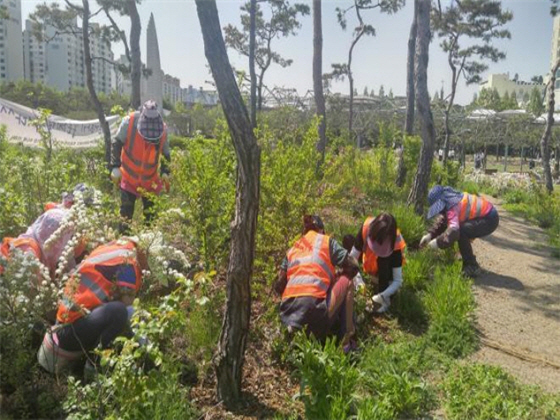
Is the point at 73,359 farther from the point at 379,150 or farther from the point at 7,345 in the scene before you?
the point at 379,150

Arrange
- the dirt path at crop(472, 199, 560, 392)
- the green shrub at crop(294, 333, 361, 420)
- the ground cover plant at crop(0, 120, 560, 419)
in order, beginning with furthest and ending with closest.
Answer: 1. the dirt path at crop(472, 199, 560, 392)
2. the green shrub at crop(294, 333, 361, 420)
3. the ground cover plant at crop(0, 120, 560, 419)

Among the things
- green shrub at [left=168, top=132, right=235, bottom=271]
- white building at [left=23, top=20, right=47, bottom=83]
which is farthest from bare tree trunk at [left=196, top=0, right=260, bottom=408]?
white building at [left=23, top=20, right=47, bottom=83]

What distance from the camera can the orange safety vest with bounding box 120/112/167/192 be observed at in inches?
200

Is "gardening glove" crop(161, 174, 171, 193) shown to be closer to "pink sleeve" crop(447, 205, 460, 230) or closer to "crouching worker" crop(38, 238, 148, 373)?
"crouching worker" crop(38, 238, 148, 373)

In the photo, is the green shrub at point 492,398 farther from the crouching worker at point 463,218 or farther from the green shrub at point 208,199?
the crouching worker at point 463,218

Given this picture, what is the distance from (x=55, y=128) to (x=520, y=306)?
13830 millimetres

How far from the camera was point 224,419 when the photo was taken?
8.73 ft

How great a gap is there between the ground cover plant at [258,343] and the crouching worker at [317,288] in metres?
0.19

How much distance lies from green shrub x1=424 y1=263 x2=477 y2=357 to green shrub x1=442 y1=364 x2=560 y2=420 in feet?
1.37

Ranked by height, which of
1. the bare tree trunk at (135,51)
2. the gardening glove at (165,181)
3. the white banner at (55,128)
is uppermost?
the bare tree trunk at (135,51)

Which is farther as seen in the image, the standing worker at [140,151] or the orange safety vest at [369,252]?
the standing worker at [140,151]

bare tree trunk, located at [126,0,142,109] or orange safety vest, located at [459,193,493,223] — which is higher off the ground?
bare tree trunk, located at [126,0,142,109]

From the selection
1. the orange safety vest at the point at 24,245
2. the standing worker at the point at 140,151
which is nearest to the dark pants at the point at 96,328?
the orange safety vest at the point at 24,245

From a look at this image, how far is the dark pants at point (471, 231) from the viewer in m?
5.48
